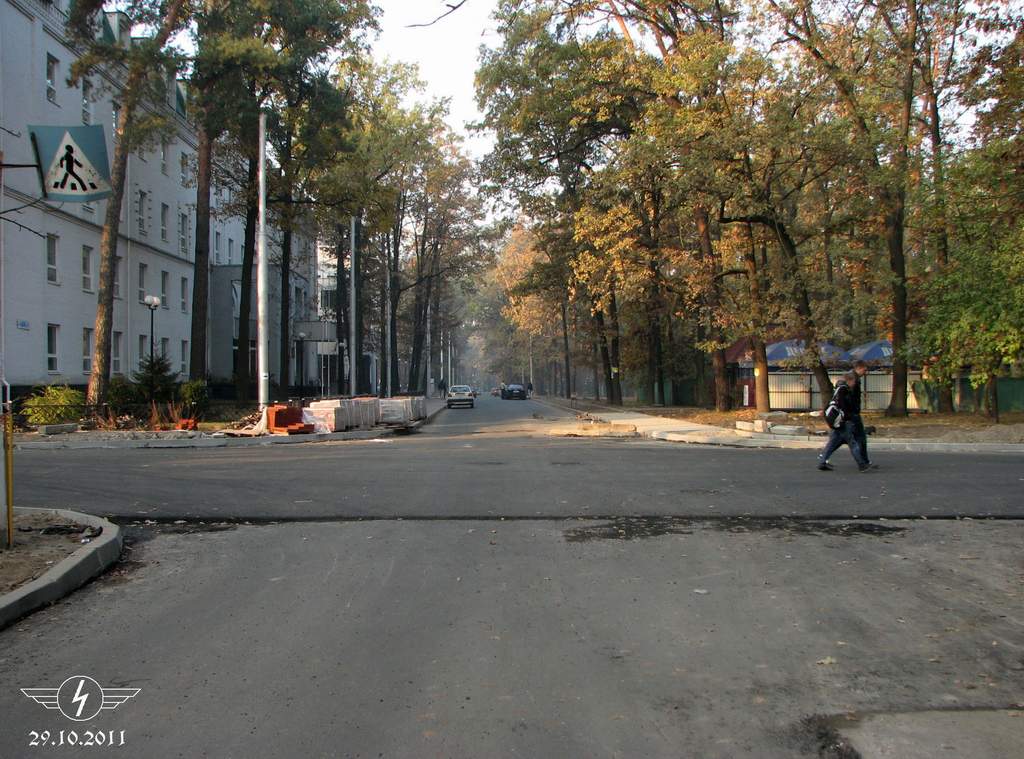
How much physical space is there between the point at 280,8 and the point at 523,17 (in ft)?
28.3

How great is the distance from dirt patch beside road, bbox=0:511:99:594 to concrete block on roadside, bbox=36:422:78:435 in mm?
14748

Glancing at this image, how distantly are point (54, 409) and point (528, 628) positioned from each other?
893 inches

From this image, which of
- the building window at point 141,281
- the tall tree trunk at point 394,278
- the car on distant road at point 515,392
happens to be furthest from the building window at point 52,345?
the car on distant road at point 515,392

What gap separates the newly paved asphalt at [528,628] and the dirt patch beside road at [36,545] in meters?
0.50

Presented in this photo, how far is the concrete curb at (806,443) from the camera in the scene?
1788 centimetres

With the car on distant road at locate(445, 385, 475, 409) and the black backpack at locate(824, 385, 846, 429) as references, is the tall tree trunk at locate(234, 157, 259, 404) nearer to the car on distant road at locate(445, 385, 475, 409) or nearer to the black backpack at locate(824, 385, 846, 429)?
the car on distant road at locate(445, 385, 475, 409)

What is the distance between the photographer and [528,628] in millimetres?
5195

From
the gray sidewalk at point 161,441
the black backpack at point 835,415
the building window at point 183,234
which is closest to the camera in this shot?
the black backpack at point 835,415

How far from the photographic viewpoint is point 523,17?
1134 inches

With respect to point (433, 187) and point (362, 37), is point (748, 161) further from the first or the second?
point (433, 187)

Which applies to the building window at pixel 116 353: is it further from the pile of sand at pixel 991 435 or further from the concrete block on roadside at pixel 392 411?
the pile of sand at pixel 991 435

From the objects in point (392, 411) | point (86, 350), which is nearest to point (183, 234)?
point (86, 350)

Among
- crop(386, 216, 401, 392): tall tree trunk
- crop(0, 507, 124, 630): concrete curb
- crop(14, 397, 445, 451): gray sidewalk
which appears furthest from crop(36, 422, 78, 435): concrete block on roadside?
crop(386, 216, 401, 392): tall tree trunk

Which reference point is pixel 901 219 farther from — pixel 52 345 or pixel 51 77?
pixel 52 345
